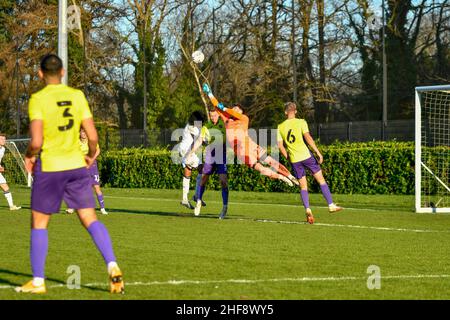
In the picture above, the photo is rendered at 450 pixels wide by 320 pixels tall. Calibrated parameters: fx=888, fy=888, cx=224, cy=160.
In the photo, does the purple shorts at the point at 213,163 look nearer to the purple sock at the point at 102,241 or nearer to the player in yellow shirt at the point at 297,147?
the player in yellow shirt at the point at 297,147

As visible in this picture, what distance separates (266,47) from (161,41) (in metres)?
9.36

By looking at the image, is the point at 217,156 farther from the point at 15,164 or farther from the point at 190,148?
the point at 15,164

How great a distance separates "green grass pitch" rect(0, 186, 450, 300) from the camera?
8.25 meters

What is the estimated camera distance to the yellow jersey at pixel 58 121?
7922mm

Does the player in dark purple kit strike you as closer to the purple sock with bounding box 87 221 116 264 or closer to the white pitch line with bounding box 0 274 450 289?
the white pitch line with bounding box 0 274 450 289

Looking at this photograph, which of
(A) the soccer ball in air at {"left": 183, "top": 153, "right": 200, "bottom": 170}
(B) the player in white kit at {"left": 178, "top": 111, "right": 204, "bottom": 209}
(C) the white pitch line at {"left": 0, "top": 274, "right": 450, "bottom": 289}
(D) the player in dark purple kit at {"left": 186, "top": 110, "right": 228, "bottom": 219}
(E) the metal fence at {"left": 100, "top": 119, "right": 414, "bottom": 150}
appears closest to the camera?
(C) the white pitch line at {"left": 0, "top": 274, "right": 450, "bottom": 289}

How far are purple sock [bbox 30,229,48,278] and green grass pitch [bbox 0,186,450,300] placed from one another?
0.23 m

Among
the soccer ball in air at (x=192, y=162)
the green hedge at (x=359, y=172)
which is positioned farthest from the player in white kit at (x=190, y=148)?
the green hedge at (x=359, y=172)

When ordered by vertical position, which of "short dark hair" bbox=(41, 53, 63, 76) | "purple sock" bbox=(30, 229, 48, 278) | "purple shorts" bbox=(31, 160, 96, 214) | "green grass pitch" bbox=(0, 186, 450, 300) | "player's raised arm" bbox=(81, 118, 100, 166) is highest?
"short dark hair" bbox=(41, 53, 63, 76)

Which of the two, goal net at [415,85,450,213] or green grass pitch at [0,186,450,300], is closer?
green grass pitch at [0,186,450,300]

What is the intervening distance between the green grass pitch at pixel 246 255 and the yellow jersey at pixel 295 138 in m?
1.32

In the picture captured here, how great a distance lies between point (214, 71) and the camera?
52438 mm

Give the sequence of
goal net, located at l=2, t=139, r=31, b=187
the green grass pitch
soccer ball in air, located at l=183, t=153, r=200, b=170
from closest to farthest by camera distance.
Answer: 1. the green grass pitch
2. soccer ball in air, located at l=183, t=153, r=200, b=170
3. goal net, located at l=2, t=139, r=31, b=187

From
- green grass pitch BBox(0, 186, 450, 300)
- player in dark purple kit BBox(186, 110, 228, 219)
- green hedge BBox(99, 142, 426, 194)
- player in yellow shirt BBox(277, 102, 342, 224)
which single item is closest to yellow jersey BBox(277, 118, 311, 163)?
player in yellow shirt BBox(277, 102, 342, 224)
